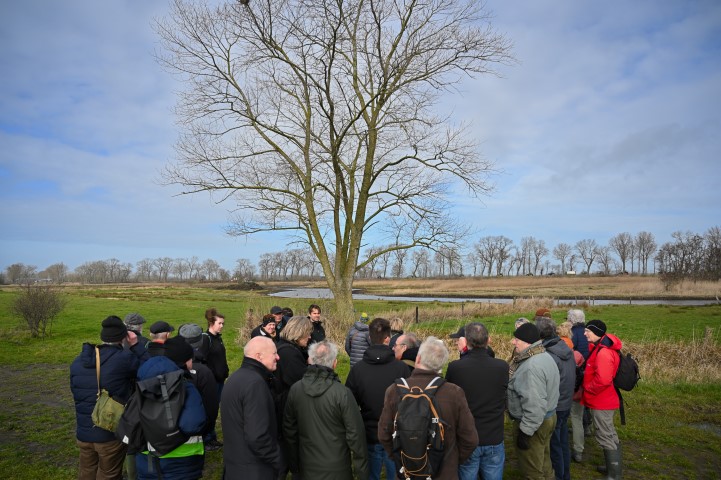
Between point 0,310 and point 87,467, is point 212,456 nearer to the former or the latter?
point 87,467

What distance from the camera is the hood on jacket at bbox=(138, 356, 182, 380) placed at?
3.68 m

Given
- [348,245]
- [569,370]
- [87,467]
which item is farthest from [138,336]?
[348,245]

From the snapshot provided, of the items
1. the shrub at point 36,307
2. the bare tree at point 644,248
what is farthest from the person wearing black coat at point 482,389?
the bare tree at point 644,248

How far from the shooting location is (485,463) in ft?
13.4

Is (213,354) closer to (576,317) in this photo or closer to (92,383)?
(92,383)

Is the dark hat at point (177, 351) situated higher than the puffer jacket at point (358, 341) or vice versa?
the dark hat at point (177, 351)

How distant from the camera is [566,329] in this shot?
6684 millimetres

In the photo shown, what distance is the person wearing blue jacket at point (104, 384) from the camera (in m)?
4.21

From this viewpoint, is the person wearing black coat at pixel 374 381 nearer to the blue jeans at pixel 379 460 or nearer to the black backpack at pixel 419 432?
the blue jeans at pixel 379 460

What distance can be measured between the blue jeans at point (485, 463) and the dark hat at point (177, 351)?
2919mm

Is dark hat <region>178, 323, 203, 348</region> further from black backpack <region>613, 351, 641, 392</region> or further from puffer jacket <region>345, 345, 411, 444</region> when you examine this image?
black backpack <region>613, 351, 641, 392</region>

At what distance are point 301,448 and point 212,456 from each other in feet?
10.2

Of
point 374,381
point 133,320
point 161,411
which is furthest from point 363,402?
point 133,320

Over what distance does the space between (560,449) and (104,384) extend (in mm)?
5067
